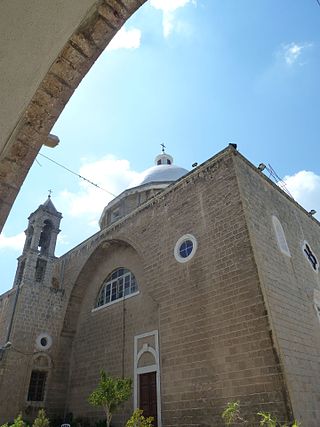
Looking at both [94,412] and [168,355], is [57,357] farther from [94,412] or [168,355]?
[168,355]

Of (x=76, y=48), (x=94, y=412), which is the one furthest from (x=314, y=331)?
(x=76, y=48)

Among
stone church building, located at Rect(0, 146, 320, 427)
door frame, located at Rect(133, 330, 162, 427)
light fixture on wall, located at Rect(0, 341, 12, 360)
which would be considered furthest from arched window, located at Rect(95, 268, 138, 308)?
light fixture on wall, located at Rect(0, 341, 12, 360)

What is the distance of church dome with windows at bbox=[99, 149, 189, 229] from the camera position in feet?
61.2

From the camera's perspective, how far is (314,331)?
960 centimetres

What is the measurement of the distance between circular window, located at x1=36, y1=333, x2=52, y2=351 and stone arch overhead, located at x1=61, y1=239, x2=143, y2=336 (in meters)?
0.71

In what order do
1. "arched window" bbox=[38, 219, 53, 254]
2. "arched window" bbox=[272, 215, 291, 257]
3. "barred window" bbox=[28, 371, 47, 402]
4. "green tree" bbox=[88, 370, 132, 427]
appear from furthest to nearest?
1. "arched window" bbox=[38, 219, 53, 254]
2. "barred window" bbox=[28, 371, 47, 402]
3. "arched window" bbox=[272, 215, 291, 257]
4. "green tree" bbox=[88, 370, 132, 427]

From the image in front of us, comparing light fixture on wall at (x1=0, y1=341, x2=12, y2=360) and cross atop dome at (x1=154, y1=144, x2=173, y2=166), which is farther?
cross atop dome at (x1=154, y1=144, x2=173, y2=166)

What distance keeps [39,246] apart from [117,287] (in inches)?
230

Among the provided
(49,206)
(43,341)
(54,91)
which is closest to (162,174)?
(49,206)

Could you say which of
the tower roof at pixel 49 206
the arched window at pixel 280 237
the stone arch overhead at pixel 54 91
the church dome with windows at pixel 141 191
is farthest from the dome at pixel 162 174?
the stone arch overhead at pixel 54 91

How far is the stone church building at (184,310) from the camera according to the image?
802cm

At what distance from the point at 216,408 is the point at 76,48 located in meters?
8.46

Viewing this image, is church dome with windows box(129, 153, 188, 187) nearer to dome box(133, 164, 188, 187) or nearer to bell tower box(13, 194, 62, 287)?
dome box(133, 164, 188, 187)

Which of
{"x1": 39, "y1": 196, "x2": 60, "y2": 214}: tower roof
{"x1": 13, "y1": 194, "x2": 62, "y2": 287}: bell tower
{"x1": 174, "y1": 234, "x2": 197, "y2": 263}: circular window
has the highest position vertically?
{"x1": 39, "y1": 196, "x2": 60, "y2": 214}: tower roof
